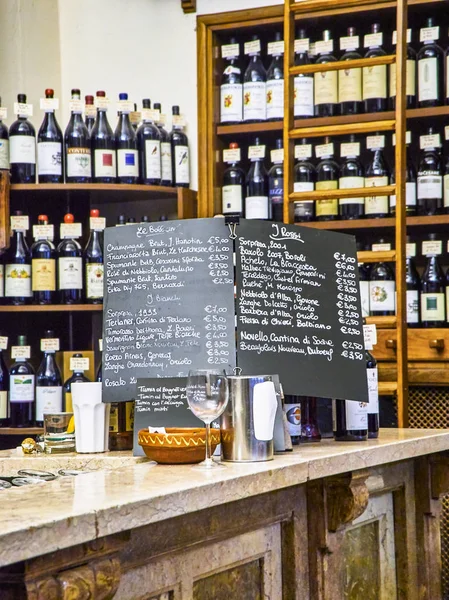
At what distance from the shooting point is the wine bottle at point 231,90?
4535 millimetres

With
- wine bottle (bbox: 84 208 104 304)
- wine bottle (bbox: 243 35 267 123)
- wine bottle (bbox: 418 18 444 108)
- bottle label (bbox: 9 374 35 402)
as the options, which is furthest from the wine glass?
wine bottle (bbox: 243 35 267 123)

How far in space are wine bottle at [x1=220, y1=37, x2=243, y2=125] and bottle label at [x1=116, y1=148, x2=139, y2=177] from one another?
0.52 meters

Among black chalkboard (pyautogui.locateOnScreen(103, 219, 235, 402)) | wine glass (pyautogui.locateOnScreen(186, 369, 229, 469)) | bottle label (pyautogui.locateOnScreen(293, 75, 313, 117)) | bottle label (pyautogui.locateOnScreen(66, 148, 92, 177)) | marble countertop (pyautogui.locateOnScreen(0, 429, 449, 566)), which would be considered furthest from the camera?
bottle label (pyautogui.locateOnScreen(293, 75, 313, 117))

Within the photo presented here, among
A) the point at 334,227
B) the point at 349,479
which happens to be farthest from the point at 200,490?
the point at 334,227

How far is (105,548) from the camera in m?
1.32

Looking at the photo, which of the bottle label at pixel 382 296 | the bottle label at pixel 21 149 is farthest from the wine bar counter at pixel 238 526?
the bottle label at pixel 21 149

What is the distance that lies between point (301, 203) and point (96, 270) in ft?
3.20

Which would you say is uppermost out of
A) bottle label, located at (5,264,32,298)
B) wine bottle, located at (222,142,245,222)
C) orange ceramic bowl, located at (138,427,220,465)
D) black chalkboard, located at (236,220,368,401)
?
wine bottle, located at (222,142,245,222)

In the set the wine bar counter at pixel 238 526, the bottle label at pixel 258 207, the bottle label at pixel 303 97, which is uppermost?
the bottle label at pixel 303 97

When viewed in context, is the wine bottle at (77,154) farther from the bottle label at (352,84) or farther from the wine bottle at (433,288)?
the wine bottle at (433,288)

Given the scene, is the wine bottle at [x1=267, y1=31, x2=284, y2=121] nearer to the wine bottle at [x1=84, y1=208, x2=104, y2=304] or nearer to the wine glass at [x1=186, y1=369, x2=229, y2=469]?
the wine bottle at [x1=84, y1=208, x2=104, y2=304]

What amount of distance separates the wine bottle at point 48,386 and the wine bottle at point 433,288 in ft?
5.25

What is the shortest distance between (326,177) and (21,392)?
5.47ft

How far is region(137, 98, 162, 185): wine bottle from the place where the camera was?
4.37 meters
